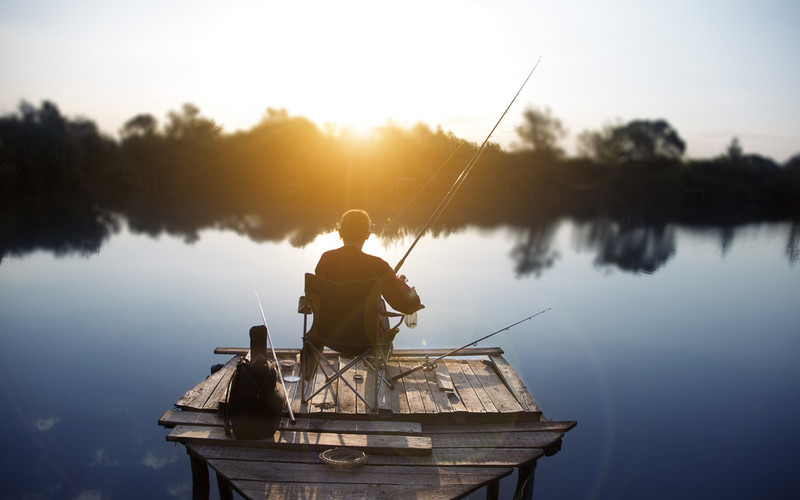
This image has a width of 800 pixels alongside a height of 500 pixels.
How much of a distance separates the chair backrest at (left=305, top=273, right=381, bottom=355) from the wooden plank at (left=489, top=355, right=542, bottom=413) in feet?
4.01

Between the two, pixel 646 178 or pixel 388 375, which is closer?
pixel 388 375

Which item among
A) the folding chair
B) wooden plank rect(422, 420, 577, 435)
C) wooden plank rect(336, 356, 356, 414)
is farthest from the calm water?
the folding chair

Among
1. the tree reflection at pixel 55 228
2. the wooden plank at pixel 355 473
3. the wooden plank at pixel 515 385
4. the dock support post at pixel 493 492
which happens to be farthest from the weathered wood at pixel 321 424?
the tree reflection at pixel 55 228

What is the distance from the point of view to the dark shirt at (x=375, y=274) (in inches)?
153

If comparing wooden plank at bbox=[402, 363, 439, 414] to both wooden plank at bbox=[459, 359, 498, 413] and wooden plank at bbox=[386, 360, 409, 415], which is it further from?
wooden plank at bbox=[459, 359, 498, 413]

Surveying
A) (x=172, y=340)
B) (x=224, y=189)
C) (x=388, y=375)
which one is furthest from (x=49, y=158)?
(x=388, y=375)

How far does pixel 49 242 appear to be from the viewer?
18.3 meters

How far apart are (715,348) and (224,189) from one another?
28396 millimetres

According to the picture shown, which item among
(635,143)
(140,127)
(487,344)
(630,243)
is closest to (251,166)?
(140,127)

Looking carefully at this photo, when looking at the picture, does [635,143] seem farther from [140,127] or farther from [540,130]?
[140,127]

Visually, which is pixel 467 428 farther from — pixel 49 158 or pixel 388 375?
pixel 49 158

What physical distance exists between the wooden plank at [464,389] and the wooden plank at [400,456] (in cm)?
51

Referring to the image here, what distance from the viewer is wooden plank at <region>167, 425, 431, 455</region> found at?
3.35 m

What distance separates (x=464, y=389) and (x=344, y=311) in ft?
4.08
